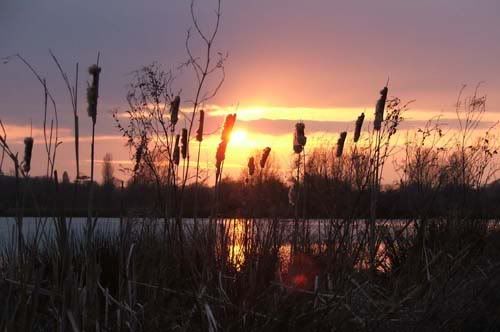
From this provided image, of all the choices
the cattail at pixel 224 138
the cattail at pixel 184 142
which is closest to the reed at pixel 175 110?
the cattail at pixel 184 142

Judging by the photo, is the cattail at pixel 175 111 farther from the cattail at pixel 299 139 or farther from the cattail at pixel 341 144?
the cattail at pixel 341 144

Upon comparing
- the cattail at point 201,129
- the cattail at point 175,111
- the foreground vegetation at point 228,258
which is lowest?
the foreground vegetation at point 228,258

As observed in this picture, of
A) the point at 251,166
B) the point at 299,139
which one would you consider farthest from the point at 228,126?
the point at 251,166

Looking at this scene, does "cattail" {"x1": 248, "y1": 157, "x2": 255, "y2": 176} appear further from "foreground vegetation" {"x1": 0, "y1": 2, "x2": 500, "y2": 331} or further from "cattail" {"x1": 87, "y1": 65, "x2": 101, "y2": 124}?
"cattail" {"x1": 87, "y1": 65, "x2": 101, "y2": 124}

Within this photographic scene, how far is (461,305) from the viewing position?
11.6ft

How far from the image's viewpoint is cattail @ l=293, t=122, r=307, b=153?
5695 mm

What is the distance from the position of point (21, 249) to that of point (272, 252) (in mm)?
Answer: 1782

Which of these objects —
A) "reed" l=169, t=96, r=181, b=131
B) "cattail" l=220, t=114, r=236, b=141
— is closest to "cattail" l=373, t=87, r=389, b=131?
"reed" l=169, t=96, r=181, b=131

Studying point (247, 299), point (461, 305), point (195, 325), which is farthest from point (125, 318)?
point (461, 305)

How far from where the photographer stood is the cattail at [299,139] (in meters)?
5.70

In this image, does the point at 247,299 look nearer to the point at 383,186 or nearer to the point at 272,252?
the point at 272,252

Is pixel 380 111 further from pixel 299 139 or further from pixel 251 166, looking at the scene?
pixel 251 166

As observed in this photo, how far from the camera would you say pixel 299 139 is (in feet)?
18.7

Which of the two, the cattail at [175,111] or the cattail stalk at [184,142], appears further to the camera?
the cattail stalk at [184,142]
